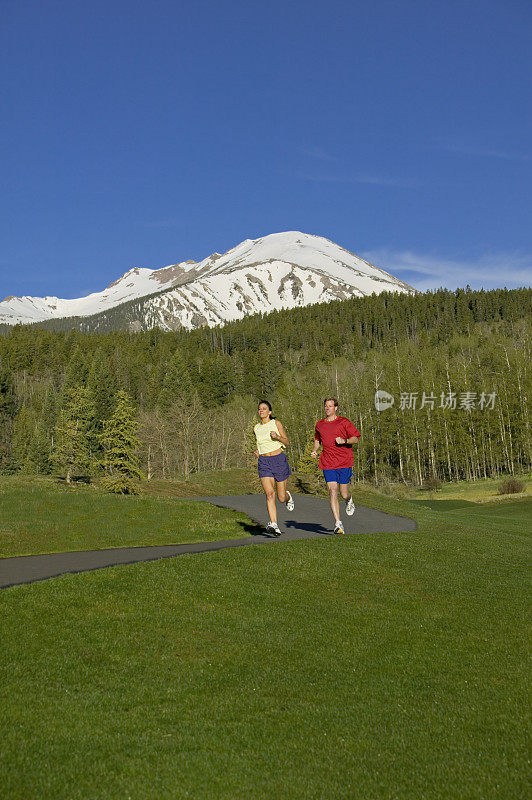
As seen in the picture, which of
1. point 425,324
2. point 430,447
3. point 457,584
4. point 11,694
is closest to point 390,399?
point 430,447

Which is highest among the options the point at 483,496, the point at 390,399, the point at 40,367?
the point at 40,367

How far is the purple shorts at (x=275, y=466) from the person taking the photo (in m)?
14.6

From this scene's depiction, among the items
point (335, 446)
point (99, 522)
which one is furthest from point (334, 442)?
point (99, 522)

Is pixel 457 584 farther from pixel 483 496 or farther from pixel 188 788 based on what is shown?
pixel 483 496

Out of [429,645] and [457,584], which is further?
[457,584]

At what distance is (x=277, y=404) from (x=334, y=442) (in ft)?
349

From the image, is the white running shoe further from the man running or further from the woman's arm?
the woman's arm

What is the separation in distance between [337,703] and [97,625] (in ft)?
10.7

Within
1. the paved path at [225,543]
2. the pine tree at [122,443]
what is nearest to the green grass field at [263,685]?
the paved path at [225,543]

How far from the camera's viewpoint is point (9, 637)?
22.6 ft

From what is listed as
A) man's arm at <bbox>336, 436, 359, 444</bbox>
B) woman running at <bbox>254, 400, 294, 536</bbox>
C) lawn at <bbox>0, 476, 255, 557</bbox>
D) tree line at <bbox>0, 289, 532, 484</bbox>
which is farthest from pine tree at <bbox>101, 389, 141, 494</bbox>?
man's arm at <bbox>336, 436, 359, 444</bbox>

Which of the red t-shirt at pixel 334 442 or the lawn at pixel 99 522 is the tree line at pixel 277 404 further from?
the red t-shirt at pixel 334 442

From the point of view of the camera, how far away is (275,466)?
47.9 feet

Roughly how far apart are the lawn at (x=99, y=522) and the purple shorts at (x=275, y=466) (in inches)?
166
